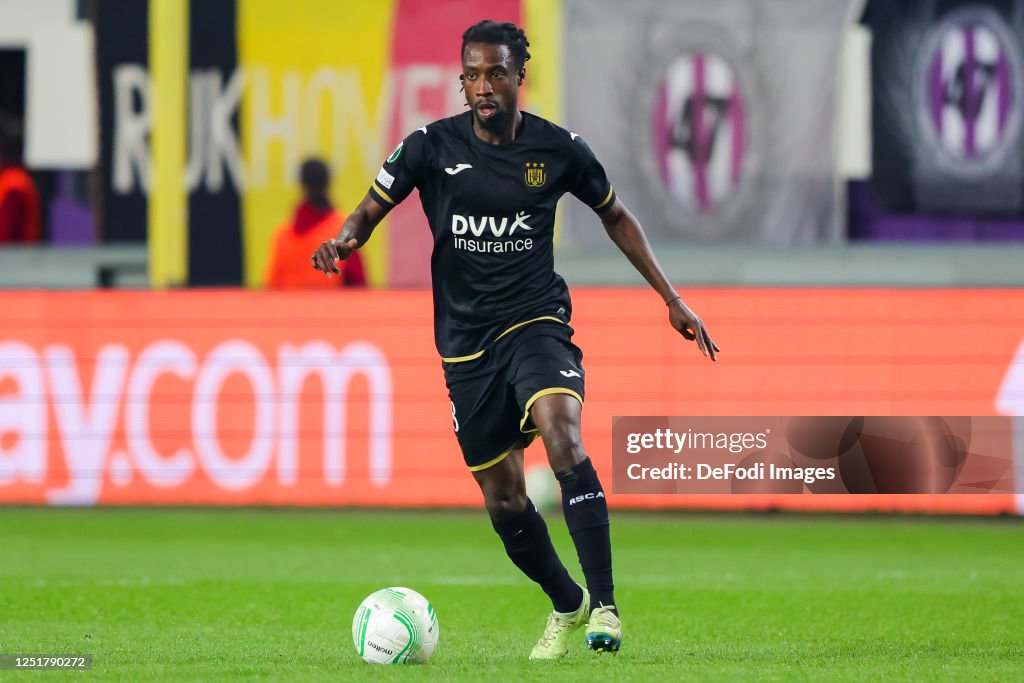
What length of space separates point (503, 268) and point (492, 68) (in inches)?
26.9

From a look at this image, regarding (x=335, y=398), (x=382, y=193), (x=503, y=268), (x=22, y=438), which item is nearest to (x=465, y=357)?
(x=503, y=268)

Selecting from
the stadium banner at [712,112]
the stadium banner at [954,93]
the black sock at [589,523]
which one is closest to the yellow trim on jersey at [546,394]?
the black sock at [589,523]

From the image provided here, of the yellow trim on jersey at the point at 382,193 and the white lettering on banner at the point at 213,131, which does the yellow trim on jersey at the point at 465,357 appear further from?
the white lettering on banner at the point at 213,131

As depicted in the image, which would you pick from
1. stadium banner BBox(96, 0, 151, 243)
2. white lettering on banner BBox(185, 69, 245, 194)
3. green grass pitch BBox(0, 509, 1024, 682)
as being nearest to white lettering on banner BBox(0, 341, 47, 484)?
green grass pitch BBox(0, 509, 1024, 682)

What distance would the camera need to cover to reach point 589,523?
5.94 meters

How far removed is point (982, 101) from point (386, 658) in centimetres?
1004

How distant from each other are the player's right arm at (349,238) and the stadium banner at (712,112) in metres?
8.48

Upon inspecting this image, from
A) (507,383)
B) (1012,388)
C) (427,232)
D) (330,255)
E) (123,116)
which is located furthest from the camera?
(123,116)

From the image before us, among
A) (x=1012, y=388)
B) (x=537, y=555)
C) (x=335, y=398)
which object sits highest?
(x=537, y=555)

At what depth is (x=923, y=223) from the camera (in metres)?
14.7

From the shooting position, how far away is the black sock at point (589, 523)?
5.89m

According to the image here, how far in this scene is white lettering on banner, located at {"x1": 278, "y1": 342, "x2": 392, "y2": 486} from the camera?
12203 millimetres

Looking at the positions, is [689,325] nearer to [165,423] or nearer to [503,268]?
[503,268]

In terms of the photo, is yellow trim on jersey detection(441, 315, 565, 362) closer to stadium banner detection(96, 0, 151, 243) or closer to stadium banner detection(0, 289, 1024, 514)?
stadium banner detection(0, 289, 1024, 514)
